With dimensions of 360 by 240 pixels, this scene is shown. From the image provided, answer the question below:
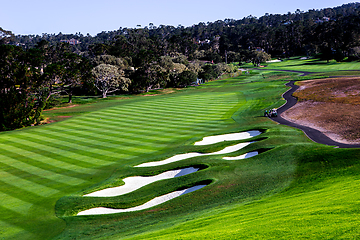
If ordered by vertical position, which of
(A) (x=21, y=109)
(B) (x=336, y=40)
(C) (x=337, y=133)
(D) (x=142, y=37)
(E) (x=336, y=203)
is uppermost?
(D) (x=142, y=37)

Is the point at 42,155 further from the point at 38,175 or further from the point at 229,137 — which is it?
the point at 229,137

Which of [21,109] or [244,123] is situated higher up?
[21,109]

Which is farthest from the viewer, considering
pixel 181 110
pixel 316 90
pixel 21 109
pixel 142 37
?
pixel 142 37

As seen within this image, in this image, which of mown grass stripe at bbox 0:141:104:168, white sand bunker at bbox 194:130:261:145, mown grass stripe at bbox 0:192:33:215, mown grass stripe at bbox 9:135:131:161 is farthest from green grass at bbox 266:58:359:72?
mown grass stripe at bbox 0:192:33:215

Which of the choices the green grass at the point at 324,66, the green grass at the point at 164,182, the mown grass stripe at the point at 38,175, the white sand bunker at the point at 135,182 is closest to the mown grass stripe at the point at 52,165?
the green grass at the point at 164,182

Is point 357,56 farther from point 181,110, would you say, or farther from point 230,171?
point 230,171

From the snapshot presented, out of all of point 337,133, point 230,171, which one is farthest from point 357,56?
point 230,171

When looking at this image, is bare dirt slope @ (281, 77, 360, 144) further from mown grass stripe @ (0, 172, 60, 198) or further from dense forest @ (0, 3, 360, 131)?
dense forest @ (0, 3, 360, 131)
